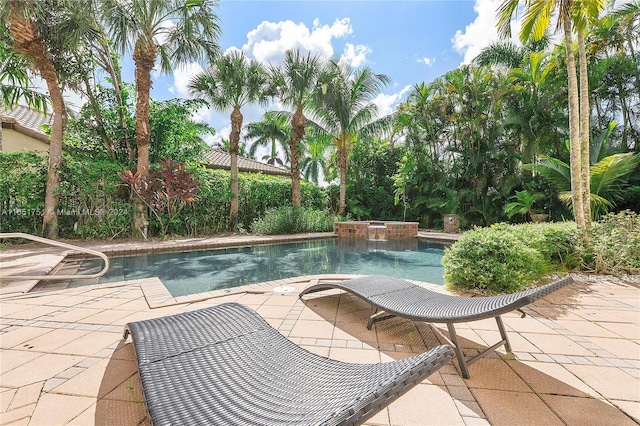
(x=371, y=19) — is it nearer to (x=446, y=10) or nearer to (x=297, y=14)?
(x=446, y=10)

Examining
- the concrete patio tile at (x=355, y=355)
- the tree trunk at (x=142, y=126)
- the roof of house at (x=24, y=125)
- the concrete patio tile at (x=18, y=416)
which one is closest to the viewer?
the concrete patio tile at (x=18, y=416)

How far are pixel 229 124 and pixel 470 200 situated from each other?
11426 millimetres

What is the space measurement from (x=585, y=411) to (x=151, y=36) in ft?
37.9

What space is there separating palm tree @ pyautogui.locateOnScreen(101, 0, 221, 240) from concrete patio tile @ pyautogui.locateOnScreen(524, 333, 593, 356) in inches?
394

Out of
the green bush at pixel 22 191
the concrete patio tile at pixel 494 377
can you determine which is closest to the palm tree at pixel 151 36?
the green bush at pixel 22 191

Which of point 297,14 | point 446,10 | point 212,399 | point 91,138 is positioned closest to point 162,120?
point 91,138

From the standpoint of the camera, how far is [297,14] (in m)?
11.0

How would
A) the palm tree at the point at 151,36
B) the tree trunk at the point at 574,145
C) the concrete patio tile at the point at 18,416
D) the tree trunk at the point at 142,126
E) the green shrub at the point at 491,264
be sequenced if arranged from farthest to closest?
the tree trunk at the point at 142,126
the palm tree at the point at 151,36
the tree trunk at the point at 574,145
the green shrub at the point at 491,264
the concrete patio tile at the point at 18,416

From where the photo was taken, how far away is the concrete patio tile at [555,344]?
2.21m

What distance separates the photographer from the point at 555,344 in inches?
92.4

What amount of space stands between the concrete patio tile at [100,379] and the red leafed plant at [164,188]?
25.8 feet

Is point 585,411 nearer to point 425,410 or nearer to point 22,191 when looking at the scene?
point 425,410

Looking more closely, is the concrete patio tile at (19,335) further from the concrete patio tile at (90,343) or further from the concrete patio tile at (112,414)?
the concrete patio tile at (112,414)

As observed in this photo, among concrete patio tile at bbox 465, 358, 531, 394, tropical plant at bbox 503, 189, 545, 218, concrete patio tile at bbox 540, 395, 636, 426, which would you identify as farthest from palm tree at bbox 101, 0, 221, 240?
tropical plant at bbox 503, 189, 545, 218
